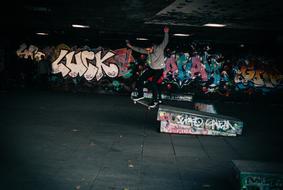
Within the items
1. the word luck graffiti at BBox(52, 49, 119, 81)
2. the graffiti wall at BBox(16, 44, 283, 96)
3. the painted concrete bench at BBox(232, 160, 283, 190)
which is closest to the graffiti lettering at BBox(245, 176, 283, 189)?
the painted concrete bench at BBox(232, 160, 283, 190)

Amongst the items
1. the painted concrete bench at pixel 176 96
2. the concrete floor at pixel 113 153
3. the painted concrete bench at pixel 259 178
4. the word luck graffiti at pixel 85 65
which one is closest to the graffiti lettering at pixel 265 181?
the painted concrete bench at pixel 259 178

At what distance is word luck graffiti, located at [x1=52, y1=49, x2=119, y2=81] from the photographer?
2173cm

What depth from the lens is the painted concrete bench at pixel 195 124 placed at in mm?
9969

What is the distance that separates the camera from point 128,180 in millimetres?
5691

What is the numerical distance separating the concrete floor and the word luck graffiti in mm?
9180

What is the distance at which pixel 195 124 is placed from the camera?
9992 millimetres

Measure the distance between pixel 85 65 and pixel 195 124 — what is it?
13279 millimetres

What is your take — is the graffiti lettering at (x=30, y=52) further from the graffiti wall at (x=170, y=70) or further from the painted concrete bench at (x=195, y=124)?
the painted concrete bench at (x=195, y=124)

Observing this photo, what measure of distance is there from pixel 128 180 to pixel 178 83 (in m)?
16.2

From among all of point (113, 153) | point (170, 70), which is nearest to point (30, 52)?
point (170, 70)

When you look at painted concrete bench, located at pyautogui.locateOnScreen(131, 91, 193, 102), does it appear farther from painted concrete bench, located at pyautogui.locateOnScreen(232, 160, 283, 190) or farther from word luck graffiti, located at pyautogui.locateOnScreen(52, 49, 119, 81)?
painted concrete bench, located at pyautogui.locateOnScreen(232, 160, 283, 190)

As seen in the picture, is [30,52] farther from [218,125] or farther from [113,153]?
[113,153]

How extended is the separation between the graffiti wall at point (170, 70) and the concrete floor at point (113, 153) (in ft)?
28.9

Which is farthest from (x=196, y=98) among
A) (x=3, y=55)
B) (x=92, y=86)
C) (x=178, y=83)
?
(x=3, y=55)
